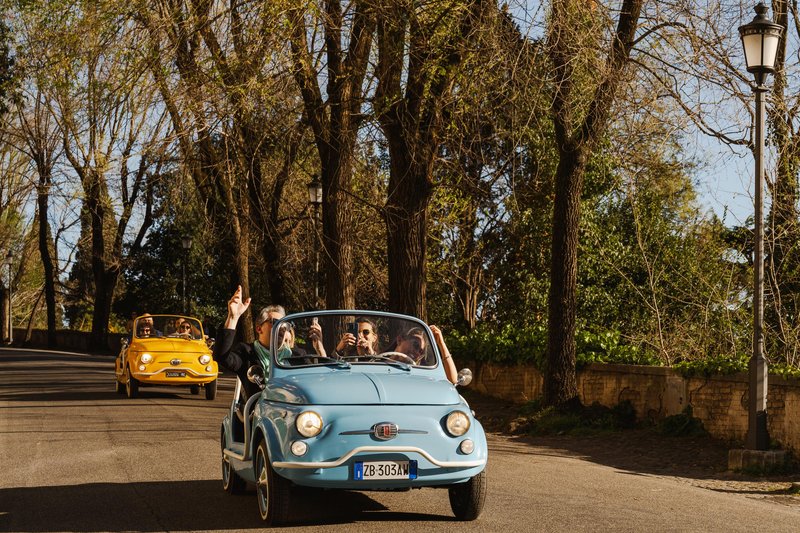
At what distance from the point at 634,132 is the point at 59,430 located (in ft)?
31.4

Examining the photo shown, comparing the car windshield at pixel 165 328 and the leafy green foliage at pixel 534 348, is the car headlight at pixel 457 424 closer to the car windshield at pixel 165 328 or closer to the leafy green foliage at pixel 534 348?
the leafy green foliage at pixel 534 348

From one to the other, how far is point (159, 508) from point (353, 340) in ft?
6.68

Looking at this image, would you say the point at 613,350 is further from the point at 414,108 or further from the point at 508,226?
the point at 508,226

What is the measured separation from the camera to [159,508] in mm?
9406

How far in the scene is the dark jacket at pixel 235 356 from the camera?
9.86m

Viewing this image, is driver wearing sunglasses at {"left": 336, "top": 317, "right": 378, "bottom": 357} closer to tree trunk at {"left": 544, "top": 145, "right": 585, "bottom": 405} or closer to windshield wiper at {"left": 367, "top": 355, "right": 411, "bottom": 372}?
windshield wiper at {"left": 367, "top": 355, "right": 411, "bottom": 372}

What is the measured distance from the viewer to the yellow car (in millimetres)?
22891

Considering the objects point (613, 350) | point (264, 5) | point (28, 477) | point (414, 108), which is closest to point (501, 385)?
point (613, 350)

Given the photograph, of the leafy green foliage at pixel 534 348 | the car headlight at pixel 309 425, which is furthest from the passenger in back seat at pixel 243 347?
the leafy green foliage at pixel 534 348

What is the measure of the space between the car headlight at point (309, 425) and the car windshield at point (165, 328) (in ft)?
53.1

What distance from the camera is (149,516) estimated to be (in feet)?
29.5

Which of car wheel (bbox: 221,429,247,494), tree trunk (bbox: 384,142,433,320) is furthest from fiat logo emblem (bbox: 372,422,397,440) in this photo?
tree trunk (bbox: 384,142,433,320)

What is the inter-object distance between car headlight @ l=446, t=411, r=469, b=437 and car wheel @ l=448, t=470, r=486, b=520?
1.45 ft

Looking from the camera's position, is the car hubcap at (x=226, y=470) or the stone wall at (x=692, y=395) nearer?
the car hubcap at (x=226, y=470)
